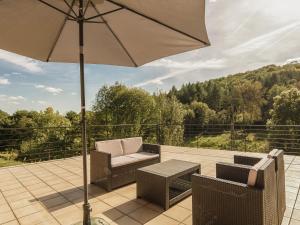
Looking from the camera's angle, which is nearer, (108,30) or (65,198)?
(108,30)

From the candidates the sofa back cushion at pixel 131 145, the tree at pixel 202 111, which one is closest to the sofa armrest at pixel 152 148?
the sofa back cushion at pixel 131 145

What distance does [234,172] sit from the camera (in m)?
2.64

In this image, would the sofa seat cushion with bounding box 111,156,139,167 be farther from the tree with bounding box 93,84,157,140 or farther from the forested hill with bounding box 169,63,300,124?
the forested hill with bounding box 169,63,300,124

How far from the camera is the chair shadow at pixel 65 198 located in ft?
9.89

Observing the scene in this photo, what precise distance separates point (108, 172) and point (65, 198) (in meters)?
0.75

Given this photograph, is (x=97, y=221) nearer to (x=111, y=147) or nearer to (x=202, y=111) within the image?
(x=111, y=147)

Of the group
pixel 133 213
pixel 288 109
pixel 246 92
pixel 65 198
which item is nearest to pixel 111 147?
pixel 65 198

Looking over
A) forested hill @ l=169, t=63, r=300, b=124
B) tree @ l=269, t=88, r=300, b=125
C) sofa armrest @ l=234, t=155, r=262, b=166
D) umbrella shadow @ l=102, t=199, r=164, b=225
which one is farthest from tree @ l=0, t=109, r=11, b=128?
tree @ l=269, t=88, r=300, b=125

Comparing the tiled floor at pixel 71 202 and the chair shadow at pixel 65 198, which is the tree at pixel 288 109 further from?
the chair shadow at pixel 65 198

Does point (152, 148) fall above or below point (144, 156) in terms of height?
above

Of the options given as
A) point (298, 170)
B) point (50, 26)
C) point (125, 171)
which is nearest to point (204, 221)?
point (125, 171)

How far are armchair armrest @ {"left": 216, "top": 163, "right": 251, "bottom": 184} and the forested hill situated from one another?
20954mm

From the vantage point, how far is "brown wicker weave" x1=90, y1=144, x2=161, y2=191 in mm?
3502

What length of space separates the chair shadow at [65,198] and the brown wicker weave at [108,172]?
0.51 feet
